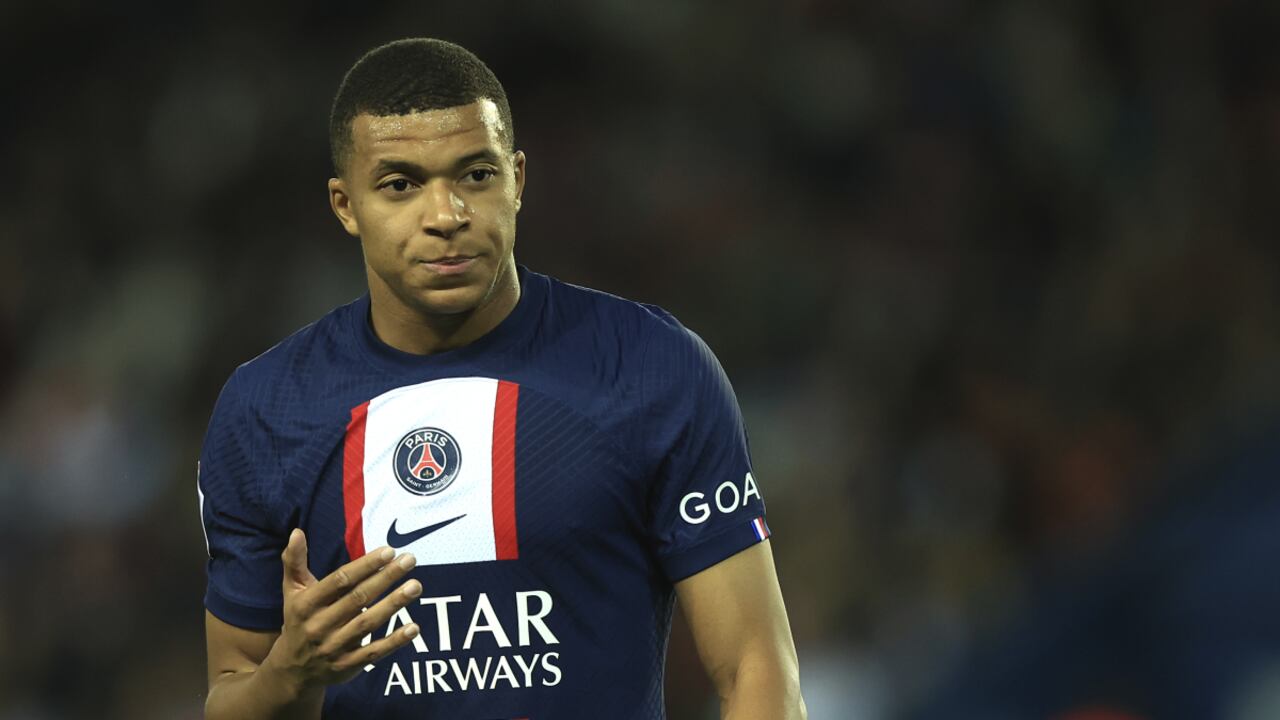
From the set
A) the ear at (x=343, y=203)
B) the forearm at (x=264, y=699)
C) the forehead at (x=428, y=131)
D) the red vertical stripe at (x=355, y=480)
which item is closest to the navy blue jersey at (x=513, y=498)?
the red vertical stripe at (x=355, y=480)

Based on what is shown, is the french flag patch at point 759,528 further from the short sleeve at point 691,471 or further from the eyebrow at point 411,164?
the eyebrow at point 411,164

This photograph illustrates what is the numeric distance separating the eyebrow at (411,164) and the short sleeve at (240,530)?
56 centimetres

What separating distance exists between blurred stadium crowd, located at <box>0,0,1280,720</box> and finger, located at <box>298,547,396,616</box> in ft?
11.2

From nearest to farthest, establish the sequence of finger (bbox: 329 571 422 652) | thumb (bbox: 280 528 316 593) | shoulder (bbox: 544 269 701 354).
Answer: finger (bbox: 329 571 422 652), thumb (bbox: 280 528 316 593), shoulder (bbox: 544 269 701 354)

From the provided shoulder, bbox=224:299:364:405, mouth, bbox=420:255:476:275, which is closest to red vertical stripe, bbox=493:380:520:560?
mouth, bbox=420:255:476:275

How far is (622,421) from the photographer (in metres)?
3.24

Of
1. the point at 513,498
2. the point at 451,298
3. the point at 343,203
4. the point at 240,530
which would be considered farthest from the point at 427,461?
the point at 343,203

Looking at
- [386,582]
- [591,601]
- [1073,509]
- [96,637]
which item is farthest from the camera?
[96,637]

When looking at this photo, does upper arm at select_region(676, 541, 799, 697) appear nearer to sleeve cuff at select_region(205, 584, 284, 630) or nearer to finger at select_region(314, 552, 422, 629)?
finger at select_region(314, 552, 422, 629)

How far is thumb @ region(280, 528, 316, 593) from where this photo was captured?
3008 millimetres

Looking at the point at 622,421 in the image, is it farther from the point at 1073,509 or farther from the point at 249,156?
the point at 249,156

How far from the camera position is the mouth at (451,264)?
3182 millimetres

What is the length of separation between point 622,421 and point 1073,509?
13.5 ft

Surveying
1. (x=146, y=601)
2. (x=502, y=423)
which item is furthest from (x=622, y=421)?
(x=146, y=601)
